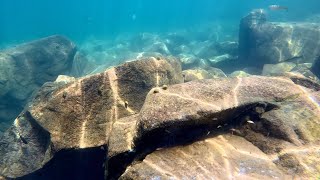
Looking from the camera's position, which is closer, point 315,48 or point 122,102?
point 122,102

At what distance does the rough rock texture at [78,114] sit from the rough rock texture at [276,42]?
833 cm

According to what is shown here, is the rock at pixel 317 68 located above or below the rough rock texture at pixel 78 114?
below

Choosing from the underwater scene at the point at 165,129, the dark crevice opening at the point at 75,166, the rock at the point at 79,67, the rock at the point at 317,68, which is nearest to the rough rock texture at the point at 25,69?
the rock at the point at 79,67

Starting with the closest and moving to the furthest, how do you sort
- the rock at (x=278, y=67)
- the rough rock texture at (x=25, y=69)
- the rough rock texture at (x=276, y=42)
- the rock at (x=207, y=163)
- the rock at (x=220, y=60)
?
the rock at (x=207, y=163) → the rock at (x=278, y=67) → the rough rock texture at (x=25, y=69) → the rough rock texture at (x=276, y=42) → the rock at (x=220, y=60)

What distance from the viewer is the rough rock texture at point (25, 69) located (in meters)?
11.2

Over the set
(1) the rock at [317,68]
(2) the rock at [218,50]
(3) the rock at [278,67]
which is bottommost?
(2) the rock at [218,50]

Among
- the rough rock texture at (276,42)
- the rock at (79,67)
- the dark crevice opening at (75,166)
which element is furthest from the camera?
the rock at (79,67)

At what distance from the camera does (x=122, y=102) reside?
4.62 metres

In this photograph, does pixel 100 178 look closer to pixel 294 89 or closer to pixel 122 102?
pixel 122 102

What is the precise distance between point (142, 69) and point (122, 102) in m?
0.76

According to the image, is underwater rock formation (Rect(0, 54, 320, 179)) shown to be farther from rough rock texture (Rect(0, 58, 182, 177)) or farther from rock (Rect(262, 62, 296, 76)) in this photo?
rock (Rect(262, 62, 296, 76))

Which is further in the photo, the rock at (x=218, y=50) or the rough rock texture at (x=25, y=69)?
the rock at (x=218, y=50)

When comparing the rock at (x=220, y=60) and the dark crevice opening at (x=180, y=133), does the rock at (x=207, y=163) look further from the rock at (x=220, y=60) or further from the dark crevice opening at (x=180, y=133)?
the rock at (x=220, y=60)

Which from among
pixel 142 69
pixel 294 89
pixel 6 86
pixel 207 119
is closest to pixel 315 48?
pixel 294 89
